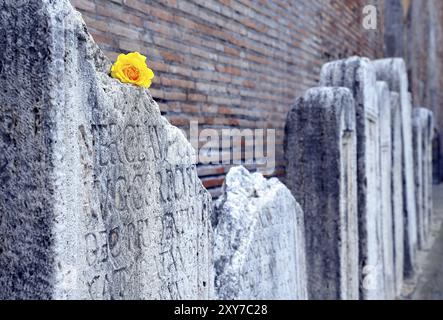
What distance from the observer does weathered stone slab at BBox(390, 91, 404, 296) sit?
16.8 ft

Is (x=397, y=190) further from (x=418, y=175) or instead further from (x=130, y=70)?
(x=130, y=70)

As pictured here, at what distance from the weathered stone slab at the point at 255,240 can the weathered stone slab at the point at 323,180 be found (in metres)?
0.64

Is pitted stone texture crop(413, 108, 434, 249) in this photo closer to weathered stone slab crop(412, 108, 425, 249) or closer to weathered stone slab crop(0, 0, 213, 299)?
weathered stone slab crop(412, 108, 425, 249)

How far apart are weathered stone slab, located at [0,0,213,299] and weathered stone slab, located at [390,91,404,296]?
12.9ft

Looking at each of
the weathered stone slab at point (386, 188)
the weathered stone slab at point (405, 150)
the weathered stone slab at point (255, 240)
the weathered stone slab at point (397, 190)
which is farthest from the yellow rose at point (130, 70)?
the weathered stone slab at point (405, 150)

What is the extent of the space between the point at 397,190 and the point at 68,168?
177 inches

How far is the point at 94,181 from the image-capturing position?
4.76 feet

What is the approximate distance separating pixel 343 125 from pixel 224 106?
0.99 m

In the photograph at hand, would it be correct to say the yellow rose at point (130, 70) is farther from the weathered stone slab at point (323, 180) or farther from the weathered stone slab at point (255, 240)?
the weathered stone slab at point (323, 180)

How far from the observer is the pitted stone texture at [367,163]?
391 centimetres

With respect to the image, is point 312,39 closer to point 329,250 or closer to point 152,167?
point 329,250

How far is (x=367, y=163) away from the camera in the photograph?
157 inches

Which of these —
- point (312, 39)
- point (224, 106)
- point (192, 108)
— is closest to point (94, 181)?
point (192, 108)
